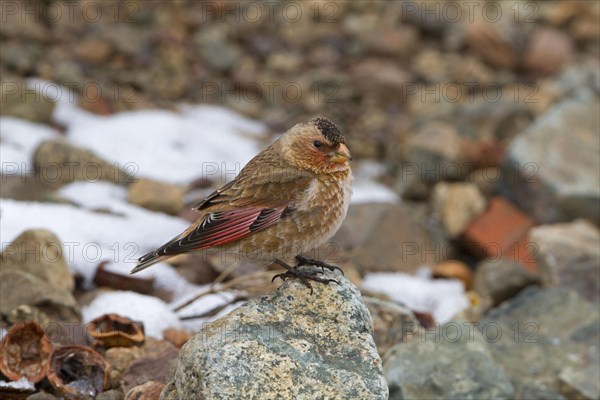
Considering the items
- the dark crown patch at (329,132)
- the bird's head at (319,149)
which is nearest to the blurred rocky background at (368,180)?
the bird's head at (319,149)

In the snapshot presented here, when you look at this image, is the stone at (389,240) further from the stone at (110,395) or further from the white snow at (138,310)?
the stone at (110,395)

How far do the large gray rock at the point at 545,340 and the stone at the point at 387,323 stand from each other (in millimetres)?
741

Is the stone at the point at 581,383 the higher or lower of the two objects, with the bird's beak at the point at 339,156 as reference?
lower

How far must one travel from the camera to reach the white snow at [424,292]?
774 cm

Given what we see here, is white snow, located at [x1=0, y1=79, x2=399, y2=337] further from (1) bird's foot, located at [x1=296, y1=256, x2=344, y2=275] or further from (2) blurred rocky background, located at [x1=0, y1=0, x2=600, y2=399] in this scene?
(1) bird's foot, located at [x1=296, y1=256, x2=344, y2=275]

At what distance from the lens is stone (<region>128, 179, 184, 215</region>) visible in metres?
7.95

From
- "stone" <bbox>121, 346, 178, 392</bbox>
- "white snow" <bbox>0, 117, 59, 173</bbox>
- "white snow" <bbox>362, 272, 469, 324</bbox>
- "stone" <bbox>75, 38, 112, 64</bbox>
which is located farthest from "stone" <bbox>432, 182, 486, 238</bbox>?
"stone" <bbox>75, 38, 112, 64</bbox>

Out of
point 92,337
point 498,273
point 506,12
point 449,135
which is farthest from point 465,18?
point 92,337

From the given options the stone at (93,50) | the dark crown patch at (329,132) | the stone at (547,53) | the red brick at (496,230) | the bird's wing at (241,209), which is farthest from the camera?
the stone at (547,53)

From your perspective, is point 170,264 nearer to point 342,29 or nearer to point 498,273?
point 498,273

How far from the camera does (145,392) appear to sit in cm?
498

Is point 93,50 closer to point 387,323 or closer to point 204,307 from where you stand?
point 204,307

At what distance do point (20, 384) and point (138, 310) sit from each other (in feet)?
4.31

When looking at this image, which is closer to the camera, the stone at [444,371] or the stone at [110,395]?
the stone at [110,395]
